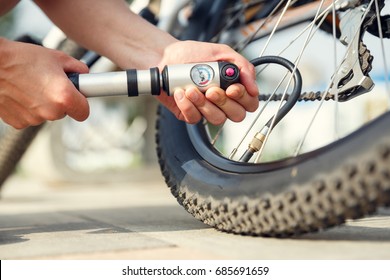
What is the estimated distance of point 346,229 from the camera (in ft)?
3.20

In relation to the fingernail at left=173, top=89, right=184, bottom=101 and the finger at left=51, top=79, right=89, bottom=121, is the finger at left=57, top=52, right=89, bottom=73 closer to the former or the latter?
the finger at left=51, top=79, right=89, bottom=121

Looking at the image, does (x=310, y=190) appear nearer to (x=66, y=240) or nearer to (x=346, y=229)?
(x=346, y=229)

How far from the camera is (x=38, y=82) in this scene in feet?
3.01

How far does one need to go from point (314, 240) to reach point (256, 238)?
8cm

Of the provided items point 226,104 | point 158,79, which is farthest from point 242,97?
point 158,79

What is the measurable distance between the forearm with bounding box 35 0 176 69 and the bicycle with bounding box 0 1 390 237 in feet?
0.53

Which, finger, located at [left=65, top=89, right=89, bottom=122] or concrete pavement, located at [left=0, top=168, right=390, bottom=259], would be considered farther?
finger, located at [left=65, top=89, right=89, bottom=122]

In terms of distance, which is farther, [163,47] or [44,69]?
[163,47]

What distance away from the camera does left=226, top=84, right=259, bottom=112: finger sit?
3.10 feet

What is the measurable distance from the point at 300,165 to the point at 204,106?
8.9 inches

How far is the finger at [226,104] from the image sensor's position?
0.94 m

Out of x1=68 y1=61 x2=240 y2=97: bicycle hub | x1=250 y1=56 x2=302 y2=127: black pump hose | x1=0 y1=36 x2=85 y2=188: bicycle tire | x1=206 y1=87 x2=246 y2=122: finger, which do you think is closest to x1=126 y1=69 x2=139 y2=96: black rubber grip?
x1=68 y1=61 x2=240 y2=97: bicycle hub

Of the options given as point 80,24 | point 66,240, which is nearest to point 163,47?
point 80,24

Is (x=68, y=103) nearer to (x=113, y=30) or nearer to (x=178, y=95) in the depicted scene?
(x=178, y=95)
